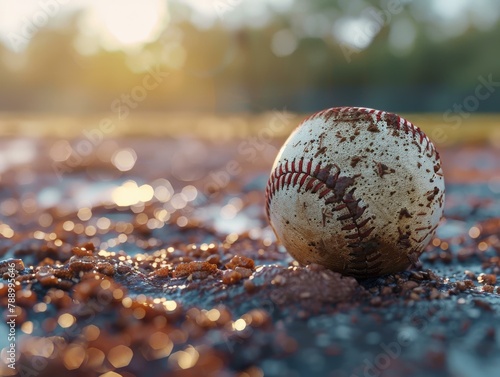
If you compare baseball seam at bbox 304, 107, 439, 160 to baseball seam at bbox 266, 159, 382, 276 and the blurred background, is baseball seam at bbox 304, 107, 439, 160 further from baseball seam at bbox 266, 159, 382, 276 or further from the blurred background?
the blurred background

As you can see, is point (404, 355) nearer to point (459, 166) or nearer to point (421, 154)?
point (421, 154)

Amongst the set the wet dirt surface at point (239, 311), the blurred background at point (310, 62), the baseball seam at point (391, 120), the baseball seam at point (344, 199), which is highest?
the blurred background at point (310, 62)

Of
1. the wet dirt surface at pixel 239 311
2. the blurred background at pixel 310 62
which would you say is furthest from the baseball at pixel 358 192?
the blurred background at pixel 310 62

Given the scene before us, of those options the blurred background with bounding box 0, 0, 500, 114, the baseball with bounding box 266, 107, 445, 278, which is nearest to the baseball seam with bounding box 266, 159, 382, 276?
the baseball with bounding box 266, 107, 445, 278

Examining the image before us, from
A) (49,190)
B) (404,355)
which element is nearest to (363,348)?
(404,355)

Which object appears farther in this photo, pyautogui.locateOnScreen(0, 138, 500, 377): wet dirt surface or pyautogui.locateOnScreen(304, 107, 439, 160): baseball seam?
pyautogui.locateOnScreen(304, 107, 439, 160): baseball seam

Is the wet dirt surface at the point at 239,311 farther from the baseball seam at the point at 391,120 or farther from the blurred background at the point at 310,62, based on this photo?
the blurred background at the point at 310,62

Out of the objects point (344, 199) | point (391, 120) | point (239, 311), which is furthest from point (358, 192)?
point (239, 311)

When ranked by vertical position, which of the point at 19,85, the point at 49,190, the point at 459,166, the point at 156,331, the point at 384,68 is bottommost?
the point at 156,331

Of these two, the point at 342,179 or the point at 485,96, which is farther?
the point at 485,96
